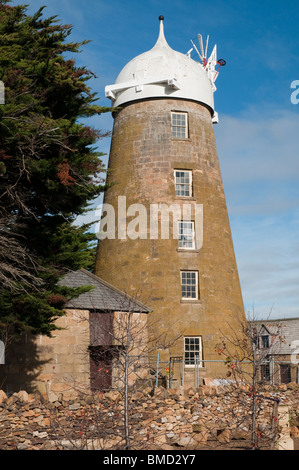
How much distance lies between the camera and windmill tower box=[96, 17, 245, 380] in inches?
1203

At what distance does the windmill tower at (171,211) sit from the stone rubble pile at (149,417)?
18.2 feet

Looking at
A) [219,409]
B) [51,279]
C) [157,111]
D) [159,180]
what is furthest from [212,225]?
[51,279]

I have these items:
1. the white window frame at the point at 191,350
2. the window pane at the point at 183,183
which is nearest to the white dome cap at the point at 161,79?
the window pane at the point at 183,183

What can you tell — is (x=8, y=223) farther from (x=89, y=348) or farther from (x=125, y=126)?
(x=125, y=126)

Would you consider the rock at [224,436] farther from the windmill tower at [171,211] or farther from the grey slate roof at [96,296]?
the windmill tower at [171,211]

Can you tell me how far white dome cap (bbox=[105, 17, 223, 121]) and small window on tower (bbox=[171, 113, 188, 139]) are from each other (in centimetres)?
103

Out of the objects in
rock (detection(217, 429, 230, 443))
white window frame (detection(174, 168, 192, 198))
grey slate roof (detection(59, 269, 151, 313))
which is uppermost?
white window frame (detection(174, 168, 192, 198))

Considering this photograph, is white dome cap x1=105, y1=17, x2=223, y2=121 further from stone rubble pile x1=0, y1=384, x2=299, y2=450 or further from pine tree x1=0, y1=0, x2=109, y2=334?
stone rubble pile x1=0, y1=384, x2=299, y2=450

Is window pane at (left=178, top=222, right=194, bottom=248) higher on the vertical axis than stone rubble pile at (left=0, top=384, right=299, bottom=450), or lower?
higher

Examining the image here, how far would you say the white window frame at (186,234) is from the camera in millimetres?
31500

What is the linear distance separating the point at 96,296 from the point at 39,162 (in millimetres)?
12687

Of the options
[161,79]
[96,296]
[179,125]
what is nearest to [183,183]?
[179,125]

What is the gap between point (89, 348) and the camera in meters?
27.3

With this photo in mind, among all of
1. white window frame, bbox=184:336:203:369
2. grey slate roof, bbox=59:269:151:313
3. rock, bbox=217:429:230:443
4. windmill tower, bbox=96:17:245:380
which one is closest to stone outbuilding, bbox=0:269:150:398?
grey slate roof, bbox=59:269:151:313
